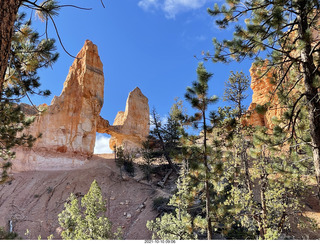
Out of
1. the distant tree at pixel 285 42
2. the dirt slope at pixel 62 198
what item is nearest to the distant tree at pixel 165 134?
the dirt slope at pixel 62 198

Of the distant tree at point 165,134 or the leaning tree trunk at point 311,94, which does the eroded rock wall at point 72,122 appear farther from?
the leaning tree trunk at point 311,94

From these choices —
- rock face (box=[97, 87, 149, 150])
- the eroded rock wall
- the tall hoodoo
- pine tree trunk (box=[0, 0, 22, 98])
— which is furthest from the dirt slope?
pine tree trunk (box=[0, 0, 22, 98])

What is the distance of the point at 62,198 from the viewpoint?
21609 millimetres

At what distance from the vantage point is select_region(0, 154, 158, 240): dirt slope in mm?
17922

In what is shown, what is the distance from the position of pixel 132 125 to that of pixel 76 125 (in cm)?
825

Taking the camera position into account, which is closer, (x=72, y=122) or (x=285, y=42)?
(x=285, y=42)

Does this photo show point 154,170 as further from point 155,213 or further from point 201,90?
point 201,90

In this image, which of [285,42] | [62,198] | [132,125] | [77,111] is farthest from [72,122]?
[285,42]

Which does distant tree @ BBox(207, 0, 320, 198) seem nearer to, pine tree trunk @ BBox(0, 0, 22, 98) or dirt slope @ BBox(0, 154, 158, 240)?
pine tree trunk @ BBox(0, 0, 22, 98)

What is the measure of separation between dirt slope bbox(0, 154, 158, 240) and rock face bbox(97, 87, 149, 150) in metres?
6.77

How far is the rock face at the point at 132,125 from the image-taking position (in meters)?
33.4

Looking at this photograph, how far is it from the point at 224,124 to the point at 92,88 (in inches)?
961

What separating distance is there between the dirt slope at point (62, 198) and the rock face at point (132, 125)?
6771 millimetres

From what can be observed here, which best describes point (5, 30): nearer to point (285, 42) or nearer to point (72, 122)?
point (285, 42)
